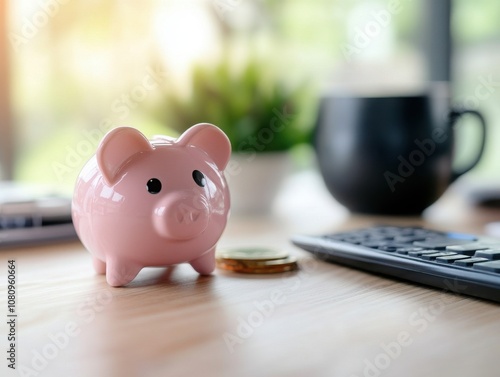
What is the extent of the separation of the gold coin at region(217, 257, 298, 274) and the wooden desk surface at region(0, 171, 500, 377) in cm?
1

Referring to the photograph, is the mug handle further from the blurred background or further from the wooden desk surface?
the wooden desk surface

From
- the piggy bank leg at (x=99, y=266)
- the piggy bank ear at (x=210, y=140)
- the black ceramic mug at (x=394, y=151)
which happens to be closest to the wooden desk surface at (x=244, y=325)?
the piggy bank leg at (x=99, y=266)

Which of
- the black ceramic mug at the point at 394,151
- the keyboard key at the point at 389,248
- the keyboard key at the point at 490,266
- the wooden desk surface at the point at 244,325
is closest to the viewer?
the wooden desk surface at the point at 244,325

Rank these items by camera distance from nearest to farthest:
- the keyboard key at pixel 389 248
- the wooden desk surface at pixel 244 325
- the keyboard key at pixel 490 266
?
the wooden desk surface at pixel 244 325
the keyboard key at pixel 490 266
the keyboard key at pixel 389 248

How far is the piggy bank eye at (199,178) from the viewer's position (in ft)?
1.93

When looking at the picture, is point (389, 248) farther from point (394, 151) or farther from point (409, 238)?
point (394, 151)

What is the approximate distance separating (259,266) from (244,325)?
0.18 meters

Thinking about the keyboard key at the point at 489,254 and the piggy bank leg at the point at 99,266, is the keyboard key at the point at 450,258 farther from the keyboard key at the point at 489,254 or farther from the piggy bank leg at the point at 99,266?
the piggy bank leg at the point at 99,266

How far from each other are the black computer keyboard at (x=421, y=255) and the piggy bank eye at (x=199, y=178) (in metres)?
0.17

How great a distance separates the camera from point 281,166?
1073 mm

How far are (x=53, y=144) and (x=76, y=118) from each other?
0.06 metres

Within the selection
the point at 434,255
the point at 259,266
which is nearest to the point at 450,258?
the point at 434,255

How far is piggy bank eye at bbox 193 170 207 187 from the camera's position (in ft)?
1.93

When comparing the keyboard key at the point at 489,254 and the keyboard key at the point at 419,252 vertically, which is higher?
the keyboard key at the point at 489,254
